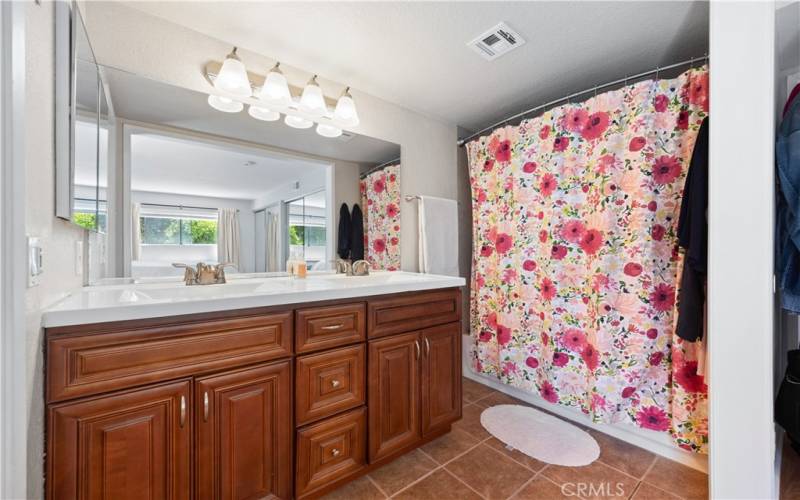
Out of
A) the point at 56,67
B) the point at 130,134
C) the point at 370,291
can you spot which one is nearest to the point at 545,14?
the point at 370,291

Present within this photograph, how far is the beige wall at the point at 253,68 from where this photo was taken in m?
1.38

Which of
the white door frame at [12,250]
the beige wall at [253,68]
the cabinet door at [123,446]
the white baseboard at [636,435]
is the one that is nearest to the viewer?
the white door frame at [12,250]

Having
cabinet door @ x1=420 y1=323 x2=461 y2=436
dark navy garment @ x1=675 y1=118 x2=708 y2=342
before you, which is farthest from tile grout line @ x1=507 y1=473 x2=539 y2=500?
dark navy garment @ x1=675 y1=118 x2=708 y2=342

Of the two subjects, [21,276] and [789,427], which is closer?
[21,276]

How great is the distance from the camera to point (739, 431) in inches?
47.1

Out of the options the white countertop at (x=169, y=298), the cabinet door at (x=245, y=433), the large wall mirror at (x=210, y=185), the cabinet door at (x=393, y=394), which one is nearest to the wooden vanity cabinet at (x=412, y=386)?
the cabinet door at (x=393, y=394)

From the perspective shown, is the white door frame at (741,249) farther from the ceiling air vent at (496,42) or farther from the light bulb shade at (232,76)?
the light bulb shade at (232,76)

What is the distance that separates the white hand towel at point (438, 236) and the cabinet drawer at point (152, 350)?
4.34 feet

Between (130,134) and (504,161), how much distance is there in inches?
85.4

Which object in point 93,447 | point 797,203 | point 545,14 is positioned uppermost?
point 545,14

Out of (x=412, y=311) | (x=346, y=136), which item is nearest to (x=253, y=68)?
(x=346, y=136)

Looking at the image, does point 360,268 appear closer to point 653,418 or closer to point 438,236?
point 438,236

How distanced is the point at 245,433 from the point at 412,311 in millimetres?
847

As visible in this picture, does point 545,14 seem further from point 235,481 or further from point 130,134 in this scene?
point 235,481
